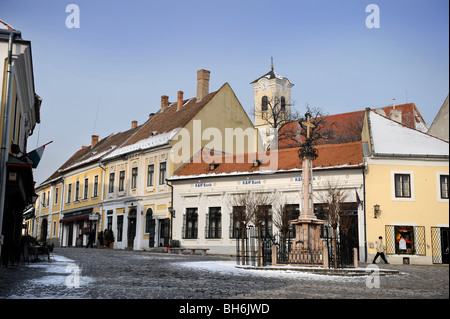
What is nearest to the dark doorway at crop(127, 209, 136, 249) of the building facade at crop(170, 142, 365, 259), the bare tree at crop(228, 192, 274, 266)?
the building facade at crop(170, 142, 365, 259)

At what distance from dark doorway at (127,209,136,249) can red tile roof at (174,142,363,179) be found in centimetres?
604

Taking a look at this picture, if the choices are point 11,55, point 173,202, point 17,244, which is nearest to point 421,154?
point 11,55

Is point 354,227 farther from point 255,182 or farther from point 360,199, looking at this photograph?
point 255,182

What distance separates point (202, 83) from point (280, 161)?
1296 centimetres

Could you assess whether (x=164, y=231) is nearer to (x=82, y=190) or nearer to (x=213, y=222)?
(x=213, y=222)

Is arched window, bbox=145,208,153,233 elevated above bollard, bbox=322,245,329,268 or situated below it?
above

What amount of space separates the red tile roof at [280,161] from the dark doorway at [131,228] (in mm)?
6043

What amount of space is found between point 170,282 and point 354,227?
17.7 m

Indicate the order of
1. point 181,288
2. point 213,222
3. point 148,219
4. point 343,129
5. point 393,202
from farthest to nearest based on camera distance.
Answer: point 343,129 → point 148,219 → point 213,222 → point 393,202 → point 181,288

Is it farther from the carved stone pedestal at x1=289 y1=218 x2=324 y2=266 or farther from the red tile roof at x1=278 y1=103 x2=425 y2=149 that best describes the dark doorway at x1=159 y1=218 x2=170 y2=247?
the carved stone pedestal at x1=289 y1=218 x2=324 y2=266

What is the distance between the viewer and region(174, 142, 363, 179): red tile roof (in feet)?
90.9

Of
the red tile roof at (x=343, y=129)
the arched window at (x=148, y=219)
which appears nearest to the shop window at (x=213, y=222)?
the arched window at (x=148, y=219)

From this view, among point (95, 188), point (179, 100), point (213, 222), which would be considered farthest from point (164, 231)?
point (179, 100)

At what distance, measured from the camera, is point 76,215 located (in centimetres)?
4562
